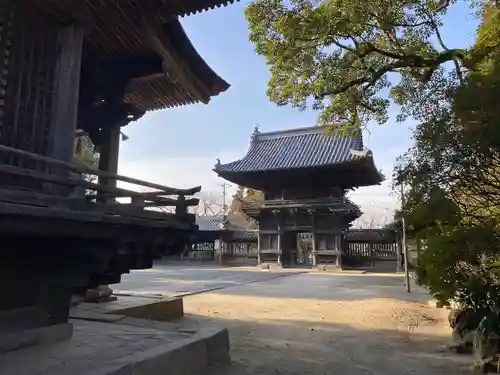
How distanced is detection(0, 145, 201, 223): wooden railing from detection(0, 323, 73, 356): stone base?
1.71 meters

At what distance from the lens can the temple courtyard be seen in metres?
6.56

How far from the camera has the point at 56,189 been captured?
207 inches

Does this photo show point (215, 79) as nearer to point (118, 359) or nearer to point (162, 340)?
point (162, 340)

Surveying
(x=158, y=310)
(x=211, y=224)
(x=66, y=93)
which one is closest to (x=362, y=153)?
(x=211, y=224)

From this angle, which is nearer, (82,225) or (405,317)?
(82,225)

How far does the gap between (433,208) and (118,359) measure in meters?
4.37

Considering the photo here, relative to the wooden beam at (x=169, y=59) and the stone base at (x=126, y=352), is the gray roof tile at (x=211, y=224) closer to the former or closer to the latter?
the wooden beam at (x=169, y=59)

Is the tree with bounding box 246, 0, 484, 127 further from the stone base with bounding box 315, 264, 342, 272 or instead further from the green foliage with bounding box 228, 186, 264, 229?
the green foliage with bounding box 228, 186, 264, 229

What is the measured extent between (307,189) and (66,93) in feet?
86.0

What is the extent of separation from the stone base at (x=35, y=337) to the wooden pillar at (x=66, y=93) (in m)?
2.16

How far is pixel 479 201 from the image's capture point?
6039 mm

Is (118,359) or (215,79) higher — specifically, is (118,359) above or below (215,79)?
below

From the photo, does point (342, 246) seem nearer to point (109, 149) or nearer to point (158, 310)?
point (158, 310)

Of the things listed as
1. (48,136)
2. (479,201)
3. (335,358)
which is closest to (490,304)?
Answer: (479,201)
